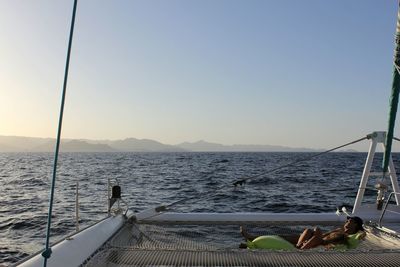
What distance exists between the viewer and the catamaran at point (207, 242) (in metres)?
4.23

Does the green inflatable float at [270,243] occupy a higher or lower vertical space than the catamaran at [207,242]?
lower

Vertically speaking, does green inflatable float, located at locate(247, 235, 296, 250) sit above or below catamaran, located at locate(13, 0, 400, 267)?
below

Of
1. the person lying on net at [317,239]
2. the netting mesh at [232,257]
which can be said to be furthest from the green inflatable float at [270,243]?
the netting mesh at [232,257]

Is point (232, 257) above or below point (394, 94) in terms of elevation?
below

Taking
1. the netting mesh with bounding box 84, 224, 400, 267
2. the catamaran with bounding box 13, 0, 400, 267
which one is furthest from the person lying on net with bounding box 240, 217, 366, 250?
the netting mesh with bounding box 84, 224, 400, 267

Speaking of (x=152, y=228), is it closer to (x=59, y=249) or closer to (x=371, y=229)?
(x=59, y=249)

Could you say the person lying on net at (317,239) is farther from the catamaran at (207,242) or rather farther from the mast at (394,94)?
the mast at (394,94)

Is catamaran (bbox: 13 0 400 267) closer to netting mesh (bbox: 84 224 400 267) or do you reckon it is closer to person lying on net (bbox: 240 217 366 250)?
netting mesh (bbox: 84 224 400 267)

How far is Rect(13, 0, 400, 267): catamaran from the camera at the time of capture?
4227 millimetres

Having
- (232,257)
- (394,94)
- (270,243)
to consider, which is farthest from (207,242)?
(394,94)

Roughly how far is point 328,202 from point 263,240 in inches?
585

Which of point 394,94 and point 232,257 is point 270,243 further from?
point 394,94

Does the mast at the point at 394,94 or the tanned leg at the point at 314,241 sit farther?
the mast at the point at 394,94

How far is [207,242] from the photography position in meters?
7.03
